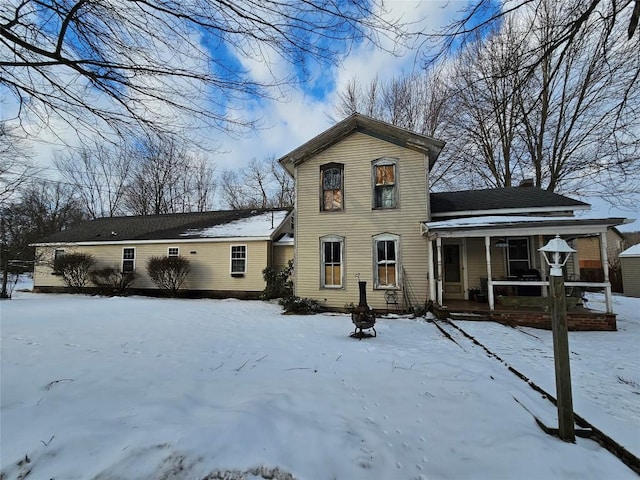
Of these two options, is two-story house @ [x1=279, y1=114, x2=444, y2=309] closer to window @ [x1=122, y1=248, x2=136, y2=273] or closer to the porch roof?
the porch roof

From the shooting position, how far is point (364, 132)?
11.3 meters

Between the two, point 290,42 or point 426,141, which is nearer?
point 290,42

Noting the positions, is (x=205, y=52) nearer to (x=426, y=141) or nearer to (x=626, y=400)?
(x=626, y=400)

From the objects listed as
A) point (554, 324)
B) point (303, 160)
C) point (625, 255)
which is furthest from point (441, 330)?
point (625, 255)

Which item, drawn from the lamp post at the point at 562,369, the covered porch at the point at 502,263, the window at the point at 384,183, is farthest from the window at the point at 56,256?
the lamp post at the point at 562,369

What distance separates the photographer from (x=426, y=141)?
34.3 ft

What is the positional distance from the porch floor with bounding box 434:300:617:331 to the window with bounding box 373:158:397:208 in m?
3.99

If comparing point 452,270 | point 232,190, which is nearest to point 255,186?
point 232,190

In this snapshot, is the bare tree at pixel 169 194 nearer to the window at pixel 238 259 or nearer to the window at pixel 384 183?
the window at pixel 238 259

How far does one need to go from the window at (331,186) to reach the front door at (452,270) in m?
4.25

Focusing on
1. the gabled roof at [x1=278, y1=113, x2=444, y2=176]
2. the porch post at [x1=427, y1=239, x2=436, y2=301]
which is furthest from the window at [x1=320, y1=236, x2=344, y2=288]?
the gabled roof at [x1=278, y1=113, x2=444, y2=176]

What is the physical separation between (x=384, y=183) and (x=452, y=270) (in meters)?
4.04

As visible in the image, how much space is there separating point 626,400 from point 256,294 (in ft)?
41.9

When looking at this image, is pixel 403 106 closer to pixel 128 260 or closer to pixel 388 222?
pixel 388 222
